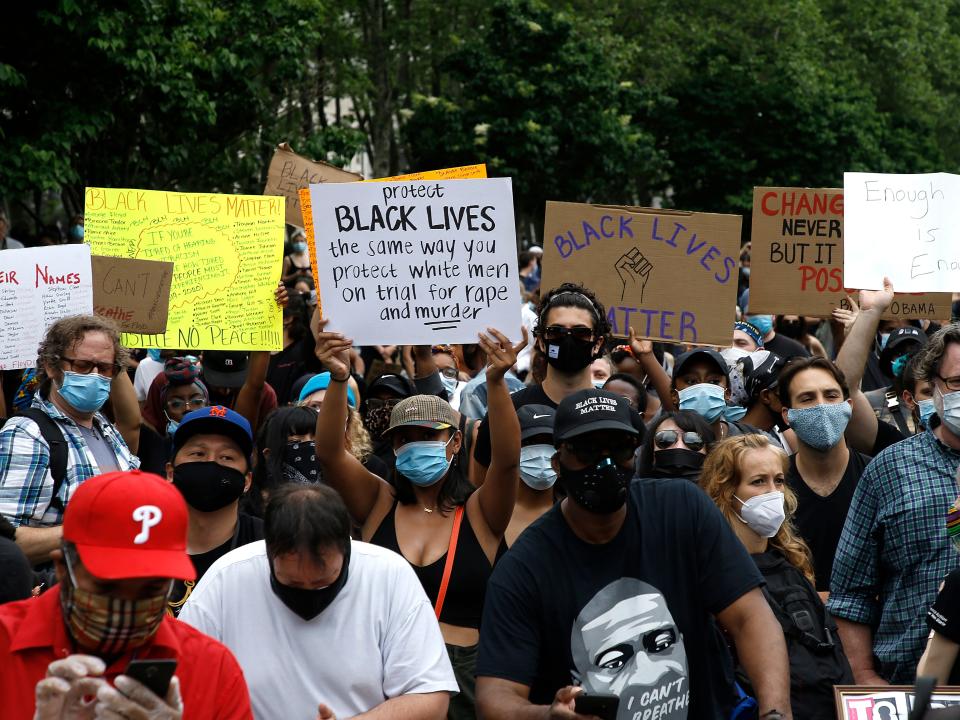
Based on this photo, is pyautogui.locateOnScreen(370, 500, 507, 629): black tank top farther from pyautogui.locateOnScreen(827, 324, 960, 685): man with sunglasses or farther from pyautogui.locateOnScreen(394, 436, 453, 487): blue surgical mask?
pyautogui.locateOnScreen(827, 324, 960, 685): man with sunglasses

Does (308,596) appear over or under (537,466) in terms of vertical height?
under

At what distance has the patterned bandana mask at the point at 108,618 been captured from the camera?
275cm

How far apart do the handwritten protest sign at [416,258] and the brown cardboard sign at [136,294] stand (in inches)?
65.5

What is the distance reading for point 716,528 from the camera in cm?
365

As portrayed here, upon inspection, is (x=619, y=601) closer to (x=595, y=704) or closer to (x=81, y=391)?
(x=595, y=704)

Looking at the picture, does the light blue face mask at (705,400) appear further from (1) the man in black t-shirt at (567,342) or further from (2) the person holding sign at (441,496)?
(2) the person holding sign at (441,496)

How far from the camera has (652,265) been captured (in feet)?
23.8

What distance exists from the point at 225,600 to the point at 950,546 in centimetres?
247

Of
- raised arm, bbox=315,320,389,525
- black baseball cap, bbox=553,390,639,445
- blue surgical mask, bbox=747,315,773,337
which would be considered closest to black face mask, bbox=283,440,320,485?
raised arm, bbox=315,320,389,525

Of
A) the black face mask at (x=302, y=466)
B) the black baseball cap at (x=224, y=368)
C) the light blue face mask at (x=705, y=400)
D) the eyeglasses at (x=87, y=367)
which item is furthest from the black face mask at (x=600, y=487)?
A: the black baseball cap at (x=224, y=368)

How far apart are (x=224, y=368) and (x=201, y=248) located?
721 mm

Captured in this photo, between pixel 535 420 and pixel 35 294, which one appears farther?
pixel 35 294

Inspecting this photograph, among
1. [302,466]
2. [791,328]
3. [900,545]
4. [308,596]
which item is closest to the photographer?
[308,596]

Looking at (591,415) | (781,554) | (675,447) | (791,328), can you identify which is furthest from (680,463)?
(791,328)
